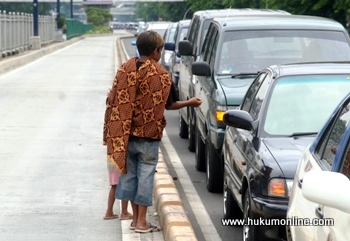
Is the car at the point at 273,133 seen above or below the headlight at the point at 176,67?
above

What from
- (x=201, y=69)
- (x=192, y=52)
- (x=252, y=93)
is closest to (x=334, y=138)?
(x=252, y=93)

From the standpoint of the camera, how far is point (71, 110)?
21.5m

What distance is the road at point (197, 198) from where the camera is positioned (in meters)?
9.62

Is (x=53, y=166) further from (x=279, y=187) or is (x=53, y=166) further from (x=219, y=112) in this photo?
(x=279, y=187)

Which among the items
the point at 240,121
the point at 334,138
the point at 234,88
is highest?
the point at 334,138

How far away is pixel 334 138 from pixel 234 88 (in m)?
6.27

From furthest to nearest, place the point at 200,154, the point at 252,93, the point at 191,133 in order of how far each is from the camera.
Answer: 1. the point at 191,133
2. the point at 200,154
3. the point at 252,93

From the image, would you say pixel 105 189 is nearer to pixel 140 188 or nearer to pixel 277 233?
pixel 140 188

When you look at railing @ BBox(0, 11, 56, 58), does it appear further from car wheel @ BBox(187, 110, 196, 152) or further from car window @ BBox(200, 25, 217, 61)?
car window @ BBox(200, 25, 217, 61)

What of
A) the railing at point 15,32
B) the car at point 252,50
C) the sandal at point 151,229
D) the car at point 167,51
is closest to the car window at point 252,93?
the sandal at point 151,229

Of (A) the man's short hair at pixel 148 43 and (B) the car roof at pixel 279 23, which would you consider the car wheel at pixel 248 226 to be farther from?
(B) the car roof at pixel 279 23

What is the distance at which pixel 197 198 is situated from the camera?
1152cm

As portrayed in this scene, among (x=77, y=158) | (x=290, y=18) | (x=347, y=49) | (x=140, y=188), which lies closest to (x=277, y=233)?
(x=140, y=188)

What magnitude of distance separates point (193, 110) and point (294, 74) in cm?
521
